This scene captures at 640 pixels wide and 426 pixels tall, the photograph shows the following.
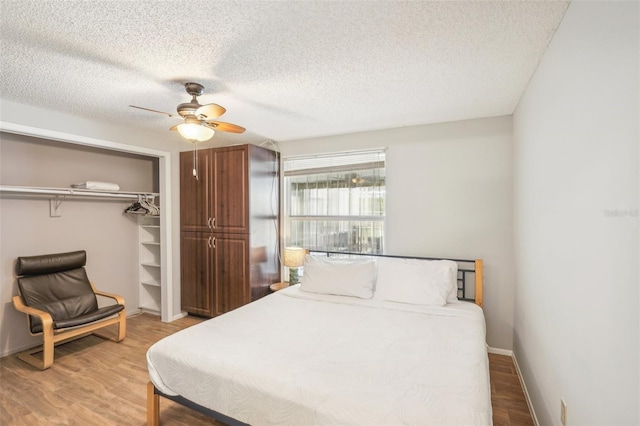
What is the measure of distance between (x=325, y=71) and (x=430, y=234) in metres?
2.08

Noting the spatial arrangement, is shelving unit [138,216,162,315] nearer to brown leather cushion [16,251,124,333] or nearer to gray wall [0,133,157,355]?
gray wall [0,133,157,355]

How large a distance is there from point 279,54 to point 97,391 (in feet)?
9.71

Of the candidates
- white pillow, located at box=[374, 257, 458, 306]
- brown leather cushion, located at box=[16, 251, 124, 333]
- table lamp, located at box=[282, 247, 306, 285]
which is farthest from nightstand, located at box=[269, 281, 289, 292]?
brown leather cushion, located at box=[16, 251, 124, 333]

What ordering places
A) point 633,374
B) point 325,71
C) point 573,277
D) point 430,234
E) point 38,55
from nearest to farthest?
point 633,374 < point 573,277 < point 38,55 < point 325,71 < point 430,234

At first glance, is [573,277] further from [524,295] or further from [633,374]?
[524,295]

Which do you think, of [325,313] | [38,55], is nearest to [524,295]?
[325,313]

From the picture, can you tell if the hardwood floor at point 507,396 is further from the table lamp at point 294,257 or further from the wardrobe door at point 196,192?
the wardrobe door at point 196,192

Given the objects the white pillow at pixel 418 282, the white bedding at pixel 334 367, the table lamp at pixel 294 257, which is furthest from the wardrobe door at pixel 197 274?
the white pillow at pixel 418 282

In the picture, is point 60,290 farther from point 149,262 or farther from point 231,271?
point 231,271

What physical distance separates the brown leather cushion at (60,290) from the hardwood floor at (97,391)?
14.7 inches

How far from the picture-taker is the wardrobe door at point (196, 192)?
3883 millimetres

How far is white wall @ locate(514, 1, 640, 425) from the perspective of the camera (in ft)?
3.13

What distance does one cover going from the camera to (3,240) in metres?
3.04

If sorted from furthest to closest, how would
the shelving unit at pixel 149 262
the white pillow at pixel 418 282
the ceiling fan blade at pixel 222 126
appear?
the shelving unit at pixel 149 262 → the white pillow at pixel 418 282 → the ceiling fan blade at pixel 222 126
